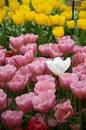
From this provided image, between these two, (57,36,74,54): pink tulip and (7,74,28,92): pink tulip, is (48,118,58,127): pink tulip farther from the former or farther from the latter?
(57,36,74,54): pink tulip

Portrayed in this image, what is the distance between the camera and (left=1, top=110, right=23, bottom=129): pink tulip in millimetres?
1281

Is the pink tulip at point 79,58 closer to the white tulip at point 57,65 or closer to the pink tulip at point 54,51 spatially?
the pink tulip at point 54,51

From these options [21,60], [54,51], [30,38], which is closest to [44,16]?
[30,38]

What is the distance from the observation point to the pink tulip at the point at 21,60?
1.51m

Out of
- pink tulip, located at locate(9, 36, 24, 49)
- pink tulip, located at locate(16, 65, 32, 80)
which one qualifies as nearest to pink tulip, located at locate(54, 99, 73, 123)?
pink tulip, located at locate(16, 65, 32, 80)

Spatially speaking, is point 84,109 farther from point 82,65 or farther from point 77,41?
point 77,41

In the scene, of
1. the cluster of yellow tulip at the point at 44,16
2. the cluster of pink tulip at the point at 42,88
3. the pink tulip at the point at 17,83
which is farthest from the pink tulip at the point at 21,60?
the cluster of yellow tulip at the point at 44,16

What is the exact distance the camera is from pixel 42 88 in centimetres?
130

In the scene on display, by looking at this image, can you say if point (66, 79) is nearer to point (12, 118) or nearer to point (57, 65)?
point (57, 65)

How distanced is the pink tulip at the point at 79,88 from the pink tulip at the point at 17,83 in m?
0.19

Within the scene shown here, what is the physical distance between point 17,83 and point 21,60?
16cm

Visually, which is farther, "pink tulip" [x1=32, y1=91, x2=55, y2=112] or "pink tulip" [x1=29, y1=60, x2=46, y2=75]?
"pink tulip" [x1=29, y1=60, x2=46, y2=75]

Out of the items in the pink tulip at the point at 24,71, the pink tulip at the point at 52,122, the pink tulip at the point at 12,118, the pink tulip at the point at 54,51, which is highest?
the pink tulip at the point at 54,51

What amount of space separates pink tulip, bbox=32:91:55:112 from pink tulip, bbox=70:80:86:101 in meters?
0.07
